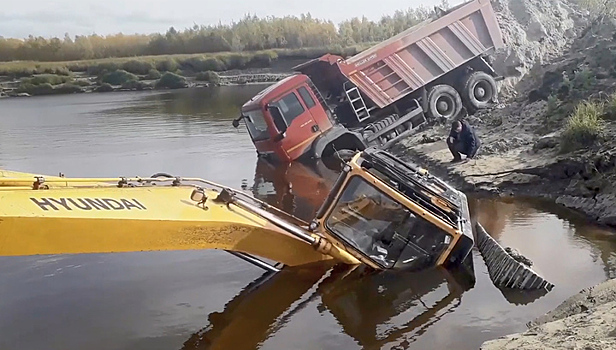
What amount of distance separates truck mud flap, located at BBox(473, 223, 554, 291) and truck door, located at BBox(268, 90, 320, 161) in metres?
6.97

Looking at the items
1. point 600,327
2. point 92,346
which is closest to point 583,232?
point 600,327

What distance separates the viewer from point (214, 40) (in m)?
61.9

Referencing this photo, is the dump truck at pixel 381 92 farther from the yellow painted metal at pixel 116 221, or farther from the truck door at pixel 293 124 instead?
the yellow painted metal at pixel 116 221

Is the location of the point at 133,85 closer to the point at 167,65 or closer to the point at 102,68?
the point at 167,65

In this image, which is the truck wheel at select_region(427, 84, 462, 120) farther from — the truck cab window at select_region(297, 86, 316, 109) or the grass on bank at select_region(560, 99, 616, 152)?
the grass on bank at select_region(560, 99, 616, 152)

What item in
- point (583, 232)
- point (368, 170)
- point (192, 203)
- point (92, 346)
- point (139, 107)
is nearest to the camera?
point (192, 203)

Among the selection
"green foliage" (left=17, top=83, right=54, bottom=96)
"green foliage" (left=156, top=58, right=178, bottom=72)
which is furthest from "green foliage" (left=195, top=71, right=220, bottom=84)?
"green foliage" (left=17, top=83, right=54, bottom=96)

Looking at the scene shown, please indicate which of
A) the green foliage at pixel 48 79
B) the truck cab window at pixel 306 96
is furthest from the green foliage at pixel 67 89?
the truck cab window at pixel 306 96

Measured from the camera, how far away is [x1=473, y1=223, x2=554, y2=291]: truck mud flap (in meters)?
6.80

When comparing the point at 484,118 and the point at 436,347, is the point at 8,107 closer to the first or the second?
the point at 484,118

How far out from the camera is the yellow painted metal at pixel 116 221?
14.2 ft

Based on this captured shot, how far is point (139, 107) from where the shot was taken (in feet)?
104

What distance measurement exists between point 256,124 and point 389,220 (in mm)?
8211

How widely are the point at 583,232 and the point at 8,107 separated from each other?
110 feet
